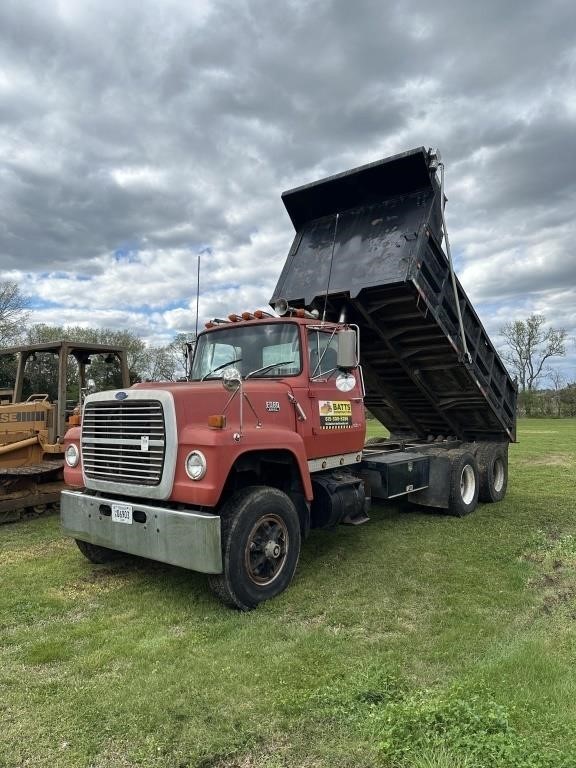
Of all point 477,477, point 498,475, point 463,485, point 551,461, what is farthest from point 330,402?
point 551,461

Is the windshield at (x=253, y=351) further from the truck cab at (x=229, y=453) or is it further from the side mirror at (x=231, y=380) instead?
the side mirror at (x=231, y=380)

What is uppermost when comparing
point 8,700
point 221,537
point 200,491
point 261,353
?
point 261,353

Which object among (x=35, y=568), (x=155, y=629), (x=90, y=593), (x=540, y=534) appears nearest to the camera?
(x=155, y=629)

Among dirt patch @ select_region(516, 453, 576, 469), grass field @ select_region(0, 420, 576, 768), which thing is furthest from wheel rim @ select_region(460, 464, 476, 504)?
dirt patch @ select_region(516, 453, 576, 469)

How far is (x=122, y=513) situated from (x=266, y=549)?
4.08 feet

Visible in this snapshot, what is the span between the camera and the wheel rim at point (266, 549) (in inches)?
181

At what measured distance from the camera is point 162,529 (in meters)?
4.39

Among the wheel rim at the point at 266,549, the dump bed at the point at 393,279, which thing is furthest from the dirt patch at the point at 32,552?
the dump bed at the point at 393,279

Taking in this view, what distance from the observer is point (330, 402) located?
5.77m

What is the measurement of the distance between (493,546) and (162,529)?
13.0ft

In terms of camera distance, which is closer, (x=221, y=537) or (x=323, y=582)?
(x=221, y=537)

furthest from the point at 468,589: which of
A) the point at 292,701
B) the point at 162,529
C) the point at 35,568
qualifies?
the point at 35,568

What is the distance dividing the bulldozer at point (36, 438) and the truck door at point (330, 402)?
346 cm

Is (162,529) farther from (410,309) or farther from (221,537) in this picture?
(410,309)
